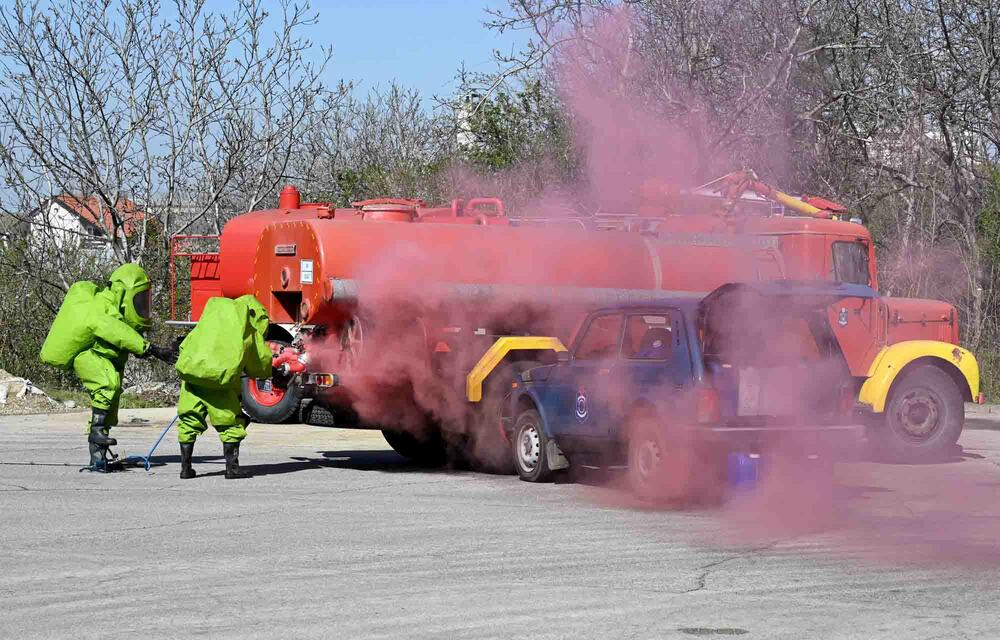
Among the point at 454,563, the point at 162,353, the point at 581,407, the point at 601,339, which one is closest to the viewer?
the point at 454,563

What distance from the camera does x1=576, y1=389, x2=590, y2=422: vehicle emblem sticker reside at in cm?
1240

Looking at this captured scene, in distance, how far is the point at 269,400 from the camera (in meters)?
15.6

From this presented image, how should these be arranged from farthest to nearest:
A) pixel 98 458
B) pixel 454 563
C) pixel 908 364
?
pixel 908 364 < pixel 98 458 < pixel 454 563

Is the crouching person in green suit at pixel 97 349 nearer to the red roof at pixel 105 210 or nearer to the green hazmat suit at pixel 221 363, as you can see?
the green hazmat suit at pixel 221 363

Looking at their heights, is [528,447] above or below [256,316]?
below

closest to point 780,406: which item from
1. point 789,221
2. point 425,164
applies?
point 789,221

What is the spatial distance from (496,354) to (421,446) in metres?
1.86

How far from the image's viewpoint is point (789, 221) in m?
16.5

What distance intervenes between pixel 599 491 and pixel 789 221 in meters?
5.29

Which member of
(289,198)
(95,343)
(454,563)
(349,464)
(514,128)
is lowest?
(454,563)

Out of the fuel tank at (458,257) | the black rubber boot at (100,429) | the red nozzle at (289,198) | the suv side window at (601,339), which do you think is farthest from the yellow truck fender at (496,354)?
the red nozzle at (289,198)

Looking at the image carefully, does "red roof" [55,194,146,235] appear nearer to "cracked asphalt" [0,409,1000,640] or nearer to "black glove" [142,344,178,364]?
"black glove" [142,344,178,364]

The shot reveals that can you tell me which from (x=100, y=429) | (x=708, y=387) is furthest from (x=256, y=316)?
(x=708, y=387)

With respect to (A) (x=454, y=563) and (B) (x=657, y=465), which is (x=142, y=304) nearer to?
(B) (x=657, y=465)
